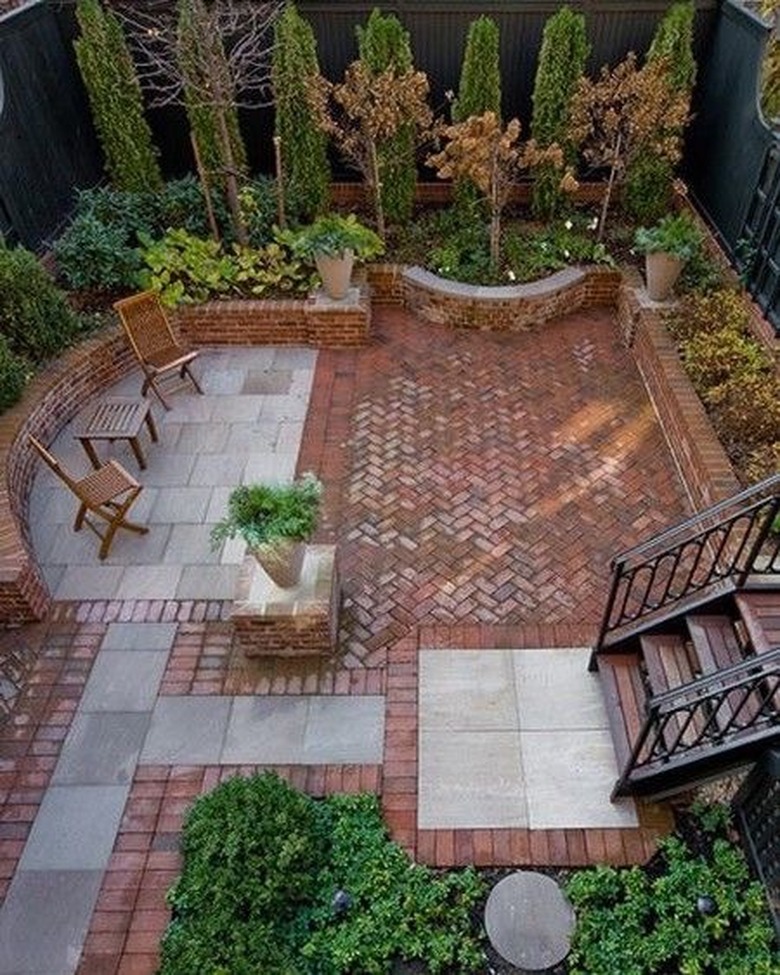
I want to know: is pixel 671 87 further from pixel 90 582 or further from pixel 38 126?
pixel 90 582

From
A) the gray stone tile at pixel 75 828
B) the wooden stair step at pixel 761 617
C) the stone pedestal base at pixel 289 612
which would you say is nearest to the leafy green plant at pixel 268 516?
the stone pedestal base at pixel 289 612

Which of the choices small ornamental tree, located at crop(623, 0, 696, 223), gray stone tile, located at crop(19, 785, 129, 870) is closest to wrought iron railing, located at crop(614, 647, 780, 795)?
gray stone tile, located at crop(19, 785, 129, 870)

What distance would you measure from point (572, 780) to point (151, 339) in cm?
500

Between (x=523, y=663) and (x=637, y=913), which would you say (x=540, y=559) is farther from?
(x=637, y=913)

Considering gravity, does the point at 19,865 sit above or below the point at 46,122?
below

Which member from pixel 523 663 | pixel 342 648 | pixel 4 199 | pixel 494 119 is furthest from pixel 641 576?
pixel 4 199

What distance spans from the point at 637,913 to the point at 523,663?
1.47 m

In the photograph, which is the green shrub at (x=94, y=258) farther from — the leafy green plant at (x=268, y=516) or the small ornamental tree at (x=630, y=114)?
the small ornamental tree at (x=630, y=114)

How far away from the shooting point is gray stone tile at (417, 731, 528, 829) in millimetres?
3859

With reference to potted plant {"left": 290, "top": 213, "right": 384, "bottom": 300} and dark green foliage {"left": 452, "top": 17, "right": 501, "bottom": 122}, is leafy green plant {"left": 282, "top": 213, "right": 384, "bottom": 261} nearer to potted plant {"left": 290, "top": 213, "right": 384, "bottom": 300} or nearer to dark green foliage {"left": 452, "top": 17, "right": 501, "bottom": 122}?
potted plant {"left": 290, "top": 213, "right": 384, "bottom": 300}

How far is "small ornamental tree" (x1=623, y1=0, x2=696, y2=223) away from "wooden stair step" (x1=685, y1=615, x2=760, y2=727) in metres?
Answer: 5.40

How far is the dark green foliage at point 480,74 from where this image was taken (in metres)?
7.23

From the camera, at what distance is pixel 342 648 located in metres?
Answer: 4.66

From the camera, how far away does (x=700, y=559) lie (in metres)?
4.59
